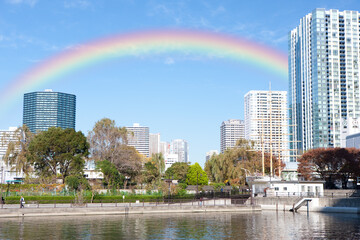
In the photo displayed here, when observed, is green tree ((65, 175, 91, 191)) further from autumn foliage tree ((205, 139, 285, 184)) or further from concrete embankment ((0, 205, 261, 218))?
autumn foliage tree ((205, 139, 285, 184))

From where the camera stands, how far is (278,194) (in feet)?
242

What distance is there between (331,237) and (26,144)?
252ft

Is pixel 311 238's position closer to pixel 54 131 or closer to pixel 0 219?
pixel 0 219

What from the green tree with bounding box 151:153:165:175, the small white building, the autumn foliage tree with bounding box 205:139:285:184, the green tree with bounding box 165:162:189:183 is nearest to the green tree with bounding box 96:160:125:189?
the autumn foliage tree with bounding box 205:139:285:184

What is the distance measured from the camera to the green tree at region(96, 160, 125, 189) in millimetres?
89081

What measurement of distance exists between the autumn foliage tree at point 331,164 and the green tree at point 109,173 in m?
40.4

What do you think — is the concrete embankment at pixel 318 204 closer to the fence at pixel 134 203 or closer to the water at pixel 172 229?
the fence at pixel 134 203

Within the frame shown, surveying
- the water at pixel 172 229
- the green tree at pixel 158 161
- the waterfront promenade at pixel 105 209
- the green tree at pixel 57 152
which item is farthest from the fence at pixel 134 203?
the green tree at pixel 158 161

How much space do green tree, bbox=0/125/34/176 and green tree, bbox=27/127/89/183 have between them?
9.32 ft

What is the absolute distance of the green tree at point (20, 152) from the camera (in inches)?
3713

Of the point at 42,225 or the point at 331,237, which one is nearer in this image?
the point at 331,237

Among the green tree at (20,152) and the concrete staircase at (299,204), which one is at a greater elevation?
the green tree at (20,152)

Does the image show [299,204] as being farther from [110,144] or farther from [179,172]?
[179,172]

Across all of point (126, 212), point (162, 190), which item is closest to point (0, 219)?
point (126, 212)
